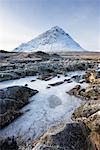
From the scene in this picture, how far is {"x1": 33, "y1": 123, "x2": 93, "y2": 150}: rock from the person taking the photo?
26.5 ft

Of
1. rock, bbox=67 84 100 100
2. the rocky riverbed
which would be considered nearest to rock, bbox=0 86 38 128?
the rocky riverbed

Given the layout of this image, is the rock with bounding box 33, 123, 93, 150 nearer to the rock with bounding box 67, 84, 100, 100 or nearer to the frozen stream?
the frozen stream

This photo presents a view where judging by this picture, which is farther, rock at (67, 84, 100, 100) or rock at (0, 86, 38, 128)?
rock at (67, 84, 100, 100)

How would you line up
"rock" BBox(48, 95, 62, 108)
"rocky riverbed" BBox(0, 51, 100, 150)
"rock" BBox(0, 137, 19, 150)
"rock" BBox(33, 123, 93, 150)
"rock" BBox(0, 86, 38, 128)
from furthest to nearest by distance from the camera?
"rock" BBox(48, 95, 62, 108) < "rock" BBox(0, 86, 38, 128) < "rock" BBox(0, 137, 19, 150) < "rocky riverbed" BBox(0, 51, 100, 150) < "rock" BBox(33, 123, 93, 150)

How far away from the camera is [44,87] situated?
25047mm

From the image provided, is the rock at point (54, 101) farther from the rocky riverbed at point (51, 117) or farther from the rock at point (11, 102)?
the rock at point (11, 102)

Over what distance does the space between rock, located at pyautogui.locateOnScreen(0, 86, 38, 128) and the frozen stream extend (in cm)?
36

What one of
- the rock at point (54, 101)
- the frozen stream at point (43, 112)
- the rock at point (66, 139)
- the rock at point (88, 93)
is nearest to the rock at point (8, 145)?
the frozen stream at point (43, 112)

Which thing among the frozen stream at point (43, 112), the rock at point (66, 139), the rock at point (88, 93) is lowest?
the frozen stream at point (43, 112)

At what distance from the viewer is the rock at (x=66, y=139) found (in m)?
8.08

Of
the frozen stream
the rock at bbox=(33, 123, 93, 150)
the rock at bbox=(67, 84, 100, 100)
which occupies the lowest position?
the frozen stream

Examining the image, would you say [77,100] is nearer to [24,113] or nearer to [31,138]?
[24,113]

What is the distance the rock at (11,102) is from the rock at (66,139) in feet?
22.0

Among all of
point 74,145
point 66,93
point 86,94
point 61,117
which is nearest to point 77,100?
point 86,94
